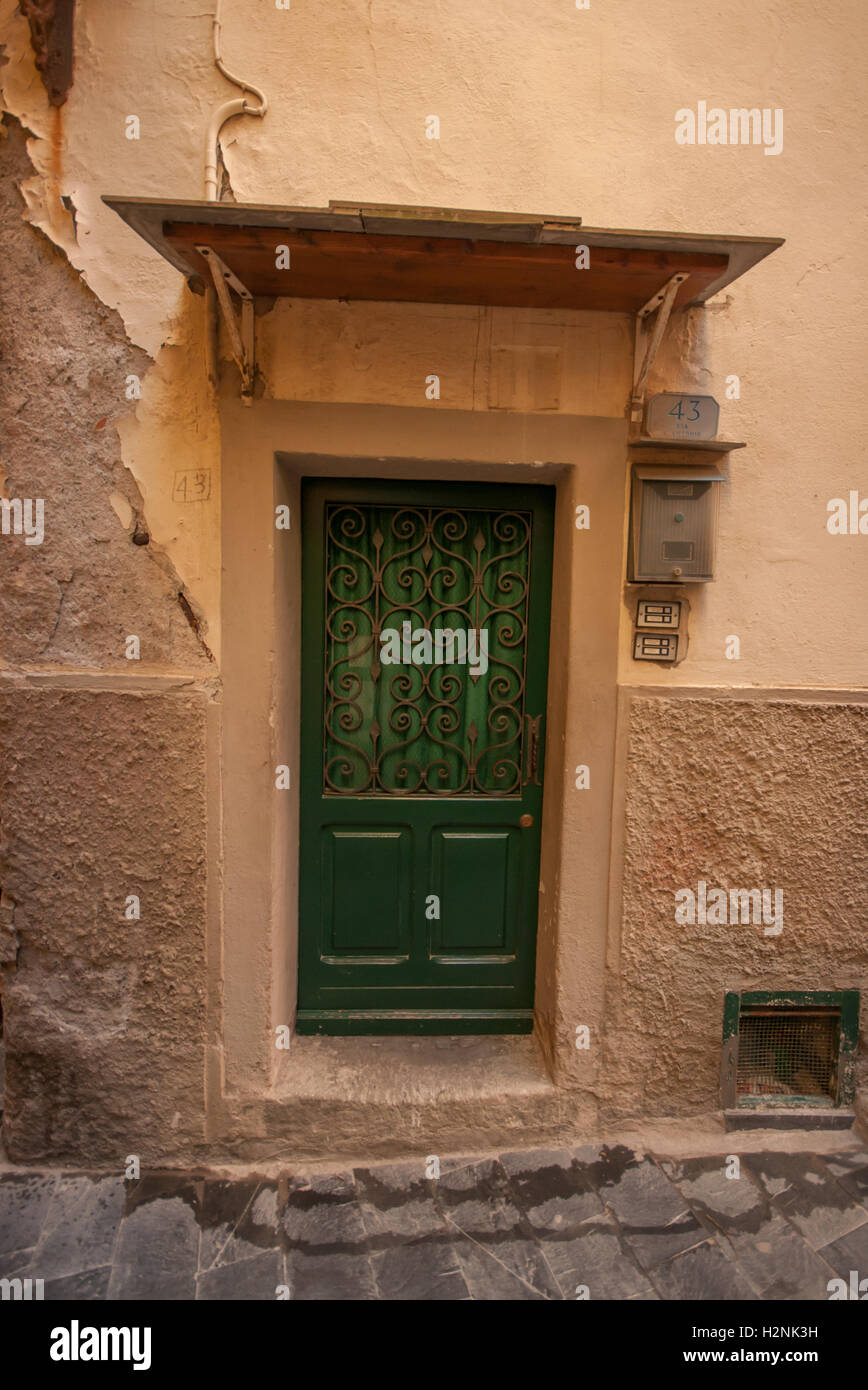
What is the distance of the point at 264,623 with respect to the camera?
282 cm

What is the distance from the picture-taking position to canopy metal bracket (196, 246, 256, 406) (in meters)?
2.49

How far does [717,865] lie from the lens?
301 cm

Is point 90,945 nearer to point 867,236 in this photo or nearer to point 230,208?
point 230,208

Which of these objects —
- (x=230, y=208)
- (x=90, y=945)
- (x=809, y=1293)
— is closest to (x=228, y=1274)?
(x=90, y=945)

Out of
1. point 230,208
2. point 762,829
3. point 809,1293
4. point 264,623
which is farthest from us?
point 762,829

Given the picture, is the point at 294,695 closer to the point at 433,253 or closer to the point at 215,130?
the point at 433,253

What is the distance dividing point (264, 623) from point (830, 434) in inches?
92.3

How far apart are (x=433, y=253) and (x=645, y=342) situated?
36.7 inches

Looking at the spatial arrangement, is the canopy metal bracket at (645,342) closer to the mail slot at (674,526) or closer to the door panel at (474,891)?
the mail slot at (674,526)

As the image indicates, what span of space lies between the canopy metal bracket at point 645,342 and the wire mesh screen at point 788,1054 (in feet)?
8.38

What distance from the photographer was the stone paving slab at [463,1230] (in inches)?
94.0

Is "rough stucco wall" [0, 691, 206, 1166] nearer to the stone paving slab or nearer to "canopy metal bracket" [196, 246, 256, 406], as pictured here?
the stone paving slab

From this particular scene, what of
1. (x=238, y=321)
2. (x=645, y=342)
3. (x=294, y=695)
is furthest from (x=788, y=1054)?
(x=238, y=321)

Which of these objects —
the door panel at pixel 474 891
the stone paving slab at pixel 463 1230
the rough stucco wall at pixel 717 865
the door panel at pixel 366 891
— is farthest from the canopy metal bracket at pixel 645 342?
the stone paving slab at pixel 463 1230
